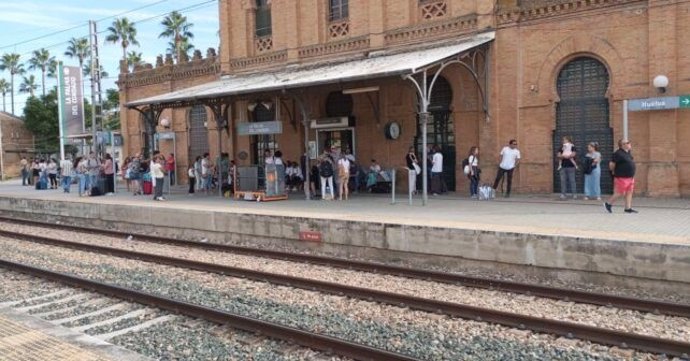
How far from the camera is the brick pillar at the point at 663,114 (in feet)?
50.2

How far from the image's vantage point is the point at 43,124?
6512cm

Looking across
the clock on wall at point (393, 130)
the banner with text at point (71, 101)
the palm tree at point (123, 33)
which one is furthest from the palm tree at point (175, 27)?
the clock on wall at point (393, 130)

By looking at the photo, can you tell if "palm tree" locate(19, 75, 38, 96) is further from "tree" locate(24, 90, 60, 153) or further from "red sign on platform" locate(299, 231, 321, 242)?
"red sign on platform" locate(299, 231, 321, 242)

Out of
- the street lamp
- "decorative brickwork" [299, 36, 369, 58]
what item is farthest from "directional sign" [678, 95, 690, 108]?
"decorative brickwork" [299, 36, 369, 58]

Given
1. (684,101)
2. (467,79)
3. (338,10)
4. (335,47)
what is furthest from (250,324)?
(338,10)

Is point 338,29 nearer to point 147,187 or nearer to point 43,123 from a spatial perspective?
point 147,187

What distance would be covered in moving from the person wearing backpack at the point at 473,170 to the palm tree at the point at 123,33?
62.8 meters

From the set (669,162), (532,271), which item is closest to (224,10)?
(669,162)

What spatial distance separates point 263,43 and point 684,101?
16.2 meters

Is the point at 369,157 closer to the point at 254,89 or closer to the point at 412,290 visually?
the point at 254,89

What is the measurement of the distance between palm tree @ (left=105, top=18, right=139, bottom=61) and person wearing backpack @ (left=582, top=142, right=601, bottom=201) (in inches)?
2594

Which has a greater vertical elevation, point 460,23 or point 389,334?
point 460,23

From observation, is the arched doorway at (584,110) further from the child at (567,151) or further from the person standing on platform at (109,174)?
the person standing on platform at (109,174)

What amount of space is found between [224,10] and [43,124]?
4666 cm
